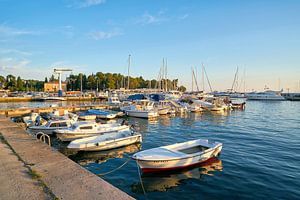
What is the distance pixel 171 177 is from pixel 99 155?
705cm

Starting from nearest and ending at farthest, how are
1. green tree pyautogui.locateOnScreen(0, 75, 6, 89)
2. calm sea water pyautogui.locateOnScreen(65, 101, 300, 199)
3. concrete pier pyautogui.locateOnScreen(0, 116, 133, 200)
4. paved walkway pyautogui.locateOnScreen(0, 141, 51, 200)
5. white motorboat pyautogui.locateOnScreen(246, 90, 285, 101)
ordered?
paved walkway pyautogui.locateOnScreen(0, 141, 51, 200) < concrete pier pyautogui.locateOnScreen(0, 116, 133, 200) < calm sea water pyautogui.locateOnScreen(65, 101, 300, 199) < white motorboat pyautogui.locateOnScreen(246, 90, 285, 101) < green tree pyautogui.locateOnScreen(0, 75, 6, 89)

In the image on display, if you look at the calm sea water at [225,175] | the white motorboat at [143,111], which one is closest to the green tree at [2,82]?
the white motorboat at [143,111]

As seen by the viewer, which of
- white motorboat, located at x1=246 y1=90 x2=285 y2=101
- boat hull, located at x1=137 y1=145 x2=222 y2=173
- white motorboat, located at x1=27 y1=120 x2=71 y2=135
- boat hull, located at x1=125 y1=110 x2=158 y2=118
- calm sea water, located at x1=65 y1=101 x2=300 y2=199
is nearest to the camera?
calm sea water, located at x1=65 y1=101 x2=300 y2=199

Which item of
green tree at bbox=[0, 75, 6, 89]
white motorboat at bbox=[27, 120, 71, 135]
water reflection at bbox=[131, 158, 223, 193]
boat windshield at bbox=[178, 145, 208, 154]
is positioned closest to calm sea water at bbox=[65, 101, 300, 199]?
water reflection at bbox=[131, 158, 223, 193]

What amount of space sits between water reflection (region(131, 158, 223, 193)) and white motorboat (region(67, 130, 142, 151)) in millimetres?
6409

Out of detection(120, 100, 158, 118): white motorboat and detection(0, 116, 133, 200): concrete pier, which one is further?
detection(120, 100, 158, 118): white motorboat

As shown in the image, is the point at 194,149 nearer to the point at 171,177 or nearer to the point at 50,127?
the point at 171,177

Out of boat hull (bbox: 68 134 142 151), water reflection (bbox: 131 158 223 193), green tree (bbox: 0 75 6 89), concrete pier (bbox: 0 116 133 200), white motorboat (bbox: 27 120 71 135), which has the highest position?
green tree (bbox: 0 75 6 89)

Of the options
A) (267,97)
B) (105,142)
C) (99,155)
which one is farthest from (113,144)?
(267,97)

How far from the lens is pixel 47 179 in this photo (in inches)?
361

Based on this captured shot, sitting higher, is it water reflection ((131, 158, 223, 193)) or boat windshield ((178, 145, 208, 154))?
boat windshield ((178, 145, 208, 154))

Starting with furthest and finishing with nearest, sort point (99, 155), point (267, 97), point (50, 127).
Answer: point (267, 97)
point (50, 127)
point (99, 155)

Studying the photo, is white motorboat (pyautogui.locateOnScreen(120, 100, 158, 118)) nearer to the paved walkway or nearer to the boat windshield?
the boat windshield

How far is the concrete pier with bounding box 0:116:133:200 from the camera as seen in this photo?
7.86m
